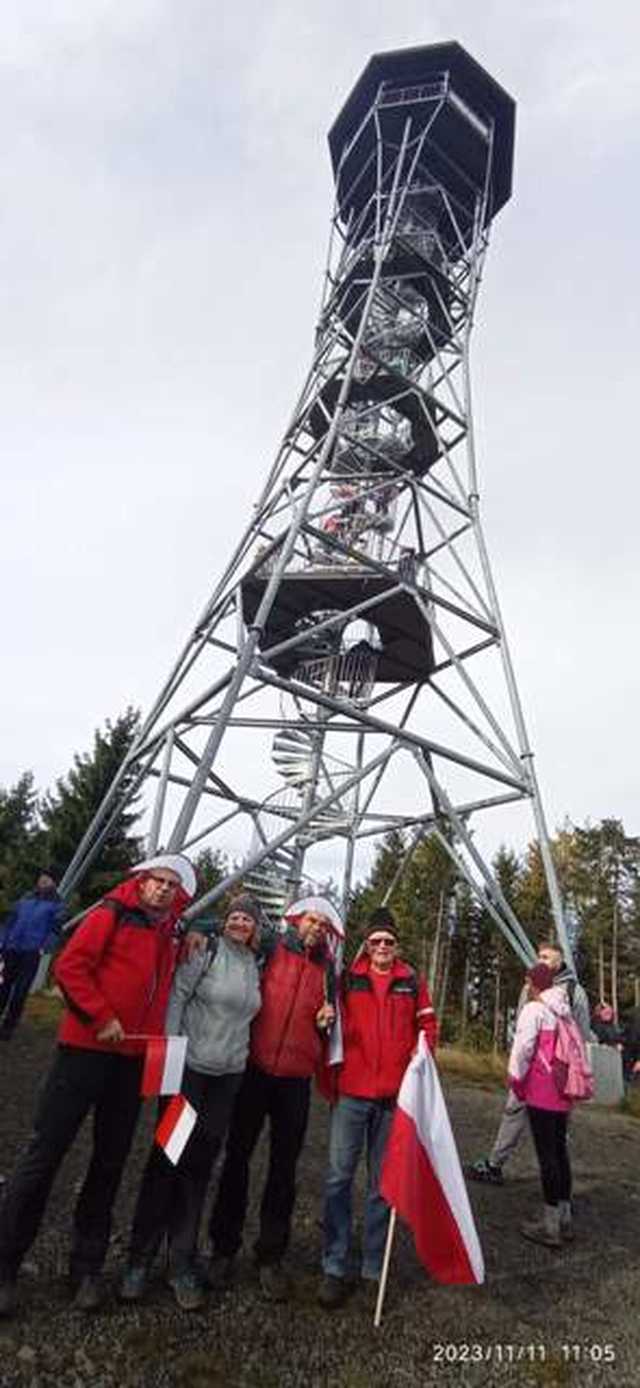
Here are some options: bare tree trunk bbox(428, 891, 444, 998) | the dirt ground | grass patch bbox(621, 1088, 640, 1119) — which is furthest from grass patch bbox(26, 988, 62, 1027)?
bare tree trunk bbox(428, 891, 444, 998)

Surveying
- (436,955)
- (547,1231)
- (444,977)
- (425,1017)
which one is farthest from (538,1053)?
(444,977)

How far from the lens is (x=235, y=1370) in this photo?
2.80 metres

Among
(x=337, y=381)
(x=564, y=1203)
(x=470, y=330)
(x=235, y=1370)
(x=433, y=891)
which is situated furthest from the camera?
(x=433, y=891)

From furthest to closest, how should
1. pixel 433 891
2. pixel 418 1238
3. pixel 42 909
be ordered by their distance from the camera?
pixel 433 891, pixel 42 909, pixel 418 1238

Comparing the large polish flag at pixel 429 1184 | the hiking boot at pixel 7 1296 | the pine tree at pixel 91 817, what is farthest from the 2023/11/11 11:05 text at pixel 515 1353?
the pine tree at pixel 91 817

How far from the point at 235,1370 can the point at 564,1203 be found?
Answer: 2852 millimetres

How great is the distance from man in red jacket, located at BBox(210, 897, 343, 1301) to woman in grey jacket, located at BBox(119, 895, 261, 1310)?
0.44 ft

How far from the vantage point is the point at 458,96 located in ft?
50.2

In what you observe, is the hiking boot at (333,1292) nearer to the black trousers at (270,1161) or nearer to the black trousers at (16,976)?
the black trousers at (270,1161)

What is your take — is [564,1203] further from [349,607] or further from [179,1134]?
[349,607]

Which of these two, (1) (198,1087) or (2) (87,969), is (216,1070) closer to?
(1) (198,1087)

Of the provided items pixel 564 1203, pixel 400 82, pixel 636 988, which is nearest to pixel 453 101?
pixel 400 82

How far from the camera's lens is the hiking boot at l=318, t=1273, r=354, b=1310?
11.2 feet

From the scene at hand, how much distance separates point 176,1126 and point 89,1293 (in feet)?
2.16
